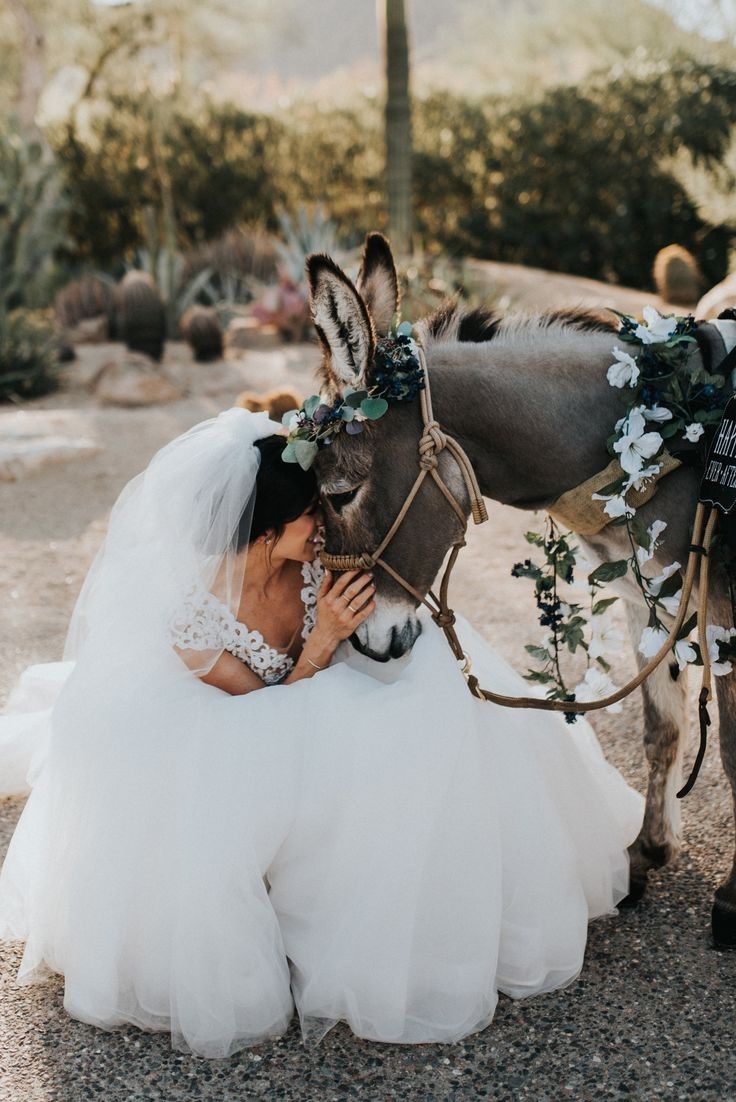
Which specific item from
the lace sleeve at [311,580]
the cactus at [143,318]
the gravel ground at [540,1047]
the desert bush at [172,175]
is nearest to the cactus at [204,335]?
the cactus at [143,318]

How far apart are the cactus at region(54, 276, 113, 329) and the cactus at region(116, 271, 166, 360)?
115 inches

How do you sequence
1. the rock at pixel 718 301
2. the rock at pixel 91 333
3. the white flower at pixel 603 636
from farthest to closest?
the rock at pixel 91 333
the rock at pixel 718 301
the white flower at pixel 603 636

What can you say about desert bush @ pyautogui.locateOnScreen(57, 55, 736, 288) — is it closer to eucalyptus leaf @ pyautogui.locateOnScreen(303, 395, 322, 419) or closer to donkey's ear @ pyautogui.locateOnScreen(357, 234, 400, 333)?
donkey's ear @ pyautogui.locateOnScreen(357, 234, 400, 333)

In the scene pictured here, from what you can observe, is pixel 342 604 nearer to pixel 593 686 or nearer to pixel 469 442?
pixel 469 442

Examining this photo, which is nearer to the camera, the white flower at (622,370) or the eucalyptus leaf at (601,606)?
the white flower at (622,370)

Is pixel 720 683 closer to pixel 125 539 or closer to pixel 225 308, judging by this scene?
pixel 125 539

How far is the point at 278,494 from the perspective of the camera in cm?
282

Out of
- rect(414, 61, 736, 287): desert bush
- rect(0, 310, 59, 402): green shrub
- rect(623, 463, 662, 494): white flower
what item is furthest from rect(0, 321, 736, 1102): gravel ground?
rect(414, 61, 736, 287): desert bush

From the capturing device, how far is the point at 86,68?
898 inches

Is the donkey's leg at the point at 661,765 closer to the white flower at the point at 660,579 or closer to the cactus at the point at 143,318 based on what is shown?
the white flower at the point at 660,579

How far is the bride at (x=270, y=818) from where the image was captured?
2.59m

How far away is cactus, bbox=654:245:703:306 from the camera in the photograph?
10.7 metres

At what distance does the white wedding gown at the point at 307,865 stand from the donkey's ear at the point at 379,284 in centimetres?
90

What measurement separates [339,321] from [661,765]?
5.74 feet
